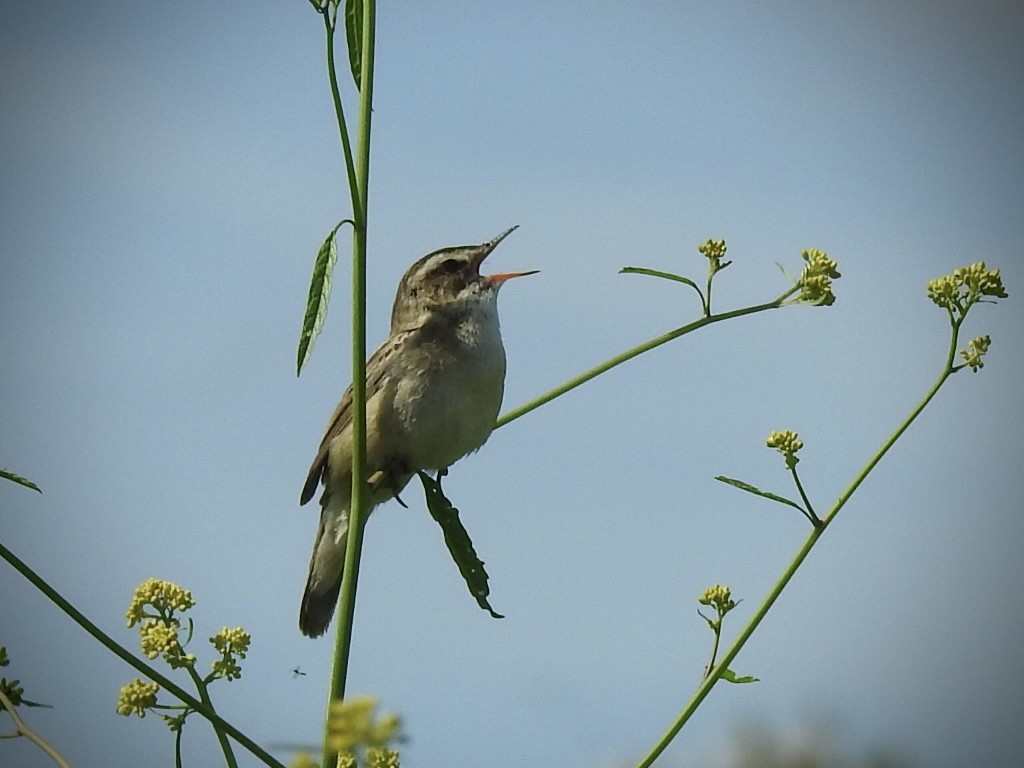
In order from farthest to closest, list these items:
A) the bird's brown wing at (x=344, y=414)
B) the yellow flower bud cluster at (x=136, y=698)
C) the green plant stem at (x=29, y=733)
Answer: the bird's brown wing at (x=344, y=414)
the yellow flower bud cluster at (x=136, y=698)
the green plant stem at (x=29, y=733)

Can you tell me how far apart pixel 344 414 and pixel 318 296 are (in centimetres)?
260

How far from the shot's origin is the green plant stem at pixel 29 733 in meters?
2.00

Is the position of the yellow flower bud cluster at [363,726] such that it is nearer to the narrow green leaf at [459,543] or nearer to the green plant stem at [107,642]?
the green plant stem at [107,642]

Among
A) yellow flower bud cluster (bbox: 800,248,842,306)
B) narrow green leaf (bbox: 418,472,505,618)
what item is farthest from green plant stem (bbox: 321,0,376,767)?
yellow flower bud cluster (bbox: 800,248,842,306)

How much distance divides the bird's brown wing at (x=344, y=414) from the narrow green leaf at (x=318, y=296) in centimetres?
233

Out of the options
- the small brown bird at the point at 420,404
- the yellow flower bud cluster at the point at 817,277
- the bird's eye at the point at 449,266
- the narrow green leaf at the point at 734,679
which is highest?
the bird's eye at the point at 449,266

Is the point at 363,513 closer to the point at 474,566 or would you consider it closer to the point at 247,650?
the point at 247,650

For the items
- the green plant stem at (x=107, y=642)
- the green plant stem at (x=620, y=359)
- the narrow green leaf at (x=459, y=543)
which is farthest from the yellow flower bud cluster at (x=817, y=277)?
the green plant stem at (x=107, y=642)

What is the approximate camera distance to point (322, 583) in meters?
4.73

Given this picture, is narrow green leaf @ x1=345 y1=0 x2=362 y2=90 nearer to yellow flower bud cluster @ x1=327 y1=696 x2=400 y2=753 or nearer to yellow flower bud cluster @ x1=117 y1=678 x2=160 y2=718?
yellow flower bud cluster @ x1=117 y1=678 x2=160 y2=718

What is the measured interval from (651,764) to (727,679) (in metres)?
0.56

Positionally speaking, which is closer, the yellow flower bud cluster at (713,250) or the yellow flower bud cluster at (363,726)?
the yellow flower bud cluster at (363,726)

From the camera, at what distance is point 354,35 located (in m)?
Result: 2.55

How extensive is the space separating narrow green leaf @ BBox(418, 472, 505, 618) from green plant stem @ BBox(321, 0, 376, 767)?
0.79 metres
